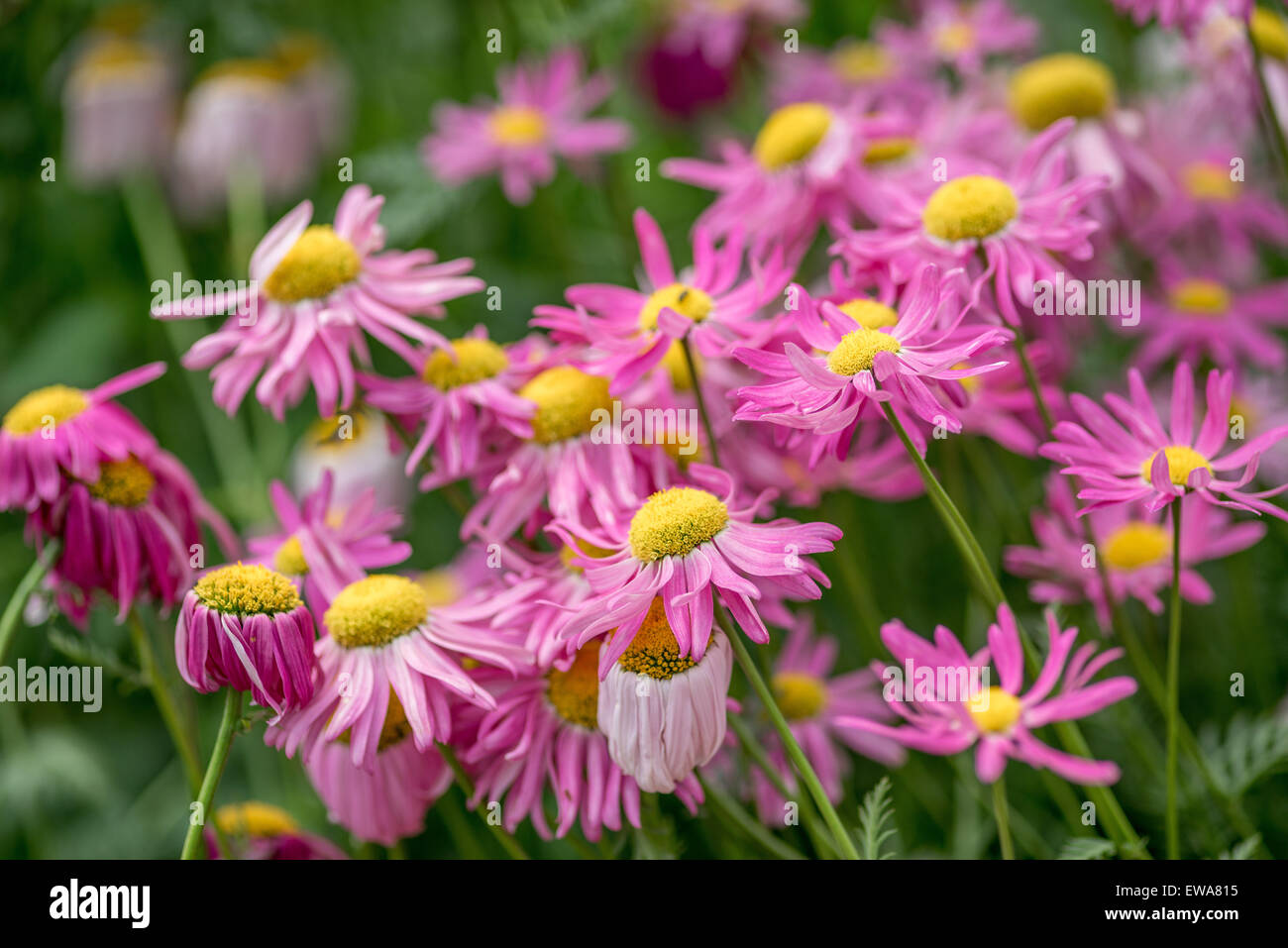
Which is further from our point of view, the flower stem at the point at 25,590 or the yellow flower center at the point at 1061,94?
the yellow flower center at the point at 1061,94

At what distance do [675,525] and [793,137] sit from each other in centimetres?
31

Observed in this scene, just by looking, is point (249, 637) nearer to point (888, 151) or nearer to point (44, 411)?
point (44, 411)

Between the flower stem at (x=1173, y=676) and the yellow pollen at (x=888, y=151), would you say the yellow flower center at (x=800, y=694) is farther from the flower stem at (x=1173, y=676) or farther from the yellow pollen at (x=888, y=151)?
the yellow pollen at (x=888, y=151)

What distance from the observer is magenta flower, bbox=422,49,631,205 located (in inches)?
34.5

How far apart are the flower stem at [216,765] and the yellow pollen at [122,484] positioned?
0.14 meters

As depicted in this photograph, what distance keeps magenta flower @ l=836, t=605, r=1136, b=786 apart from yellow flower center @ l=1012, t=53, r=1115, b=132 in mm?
431

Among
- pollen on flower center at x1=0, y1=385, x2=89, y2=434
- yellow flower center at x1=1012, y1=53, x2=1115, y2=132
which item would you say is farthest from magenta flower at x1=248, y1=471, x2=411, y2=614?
yellow flower center at x1=1012, y1=53, x2=1115, y2=132

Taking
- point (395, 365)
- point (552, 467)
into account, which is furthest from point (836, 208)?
point (395, 365)

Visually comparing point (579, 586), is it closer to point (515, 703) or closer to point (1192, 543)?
point (515, 703)

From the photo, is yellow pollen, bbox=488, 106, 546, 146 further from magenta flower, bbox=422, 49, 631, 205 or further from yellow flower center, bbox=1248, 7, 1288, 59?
yellow flower center, bbox=1248, 7, 1288, 59

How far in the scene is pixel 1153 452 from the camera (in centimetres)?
51

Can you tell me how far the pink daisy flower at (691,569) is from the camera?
449 millimetres

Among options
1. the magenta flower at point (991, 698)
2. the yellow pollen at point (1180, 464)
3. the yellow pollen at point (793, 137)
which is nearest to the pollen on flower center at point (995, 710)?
the magenta flower at point (991, 698)

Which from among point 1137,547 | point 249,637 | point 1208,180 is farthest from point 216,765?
point 1208,180
